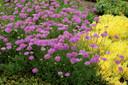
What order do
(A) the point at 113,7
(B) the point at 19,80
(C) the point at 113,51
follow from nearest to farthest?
1. (B) the point at 19,80
2. (C) the point at 113,51
3. (A) the point at 113,7

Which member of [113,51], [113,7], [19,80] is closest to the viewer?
[19,80]

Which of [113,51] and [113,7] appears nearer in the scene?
[113,51]

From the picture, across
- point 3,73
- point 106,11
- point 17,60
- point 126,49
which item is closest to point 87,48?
point 126,49

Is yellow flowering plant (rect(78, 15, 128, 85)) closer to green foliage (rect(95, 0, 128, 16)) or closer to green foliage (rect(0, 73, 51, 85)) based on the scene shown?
green foliage (rect(95, 0, 128, 16))

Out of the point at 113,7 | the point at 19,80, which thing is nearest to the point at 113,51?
the point at 19,80

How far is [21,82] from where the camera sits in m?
2.86

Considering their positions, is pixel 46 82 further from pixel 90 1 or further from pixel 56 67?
pixel 90 1

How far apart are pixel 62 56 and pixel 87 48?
75 centimetres

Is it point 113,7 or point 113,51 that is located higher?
point 113,7

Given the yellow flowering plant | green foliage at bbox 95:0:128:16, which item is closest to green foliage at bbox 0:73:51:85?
the yellow flowering plant

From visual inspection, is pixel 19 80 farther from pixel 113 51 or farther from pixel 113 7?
pixel 113 7

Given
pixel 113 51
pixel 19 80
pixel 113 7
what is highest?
pixel 113 7

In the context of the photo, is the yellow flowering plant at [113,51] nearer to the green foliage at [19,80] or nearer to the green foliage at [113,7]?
the green foliage at [113,7]

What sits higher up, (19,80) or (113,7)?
(113,7)
